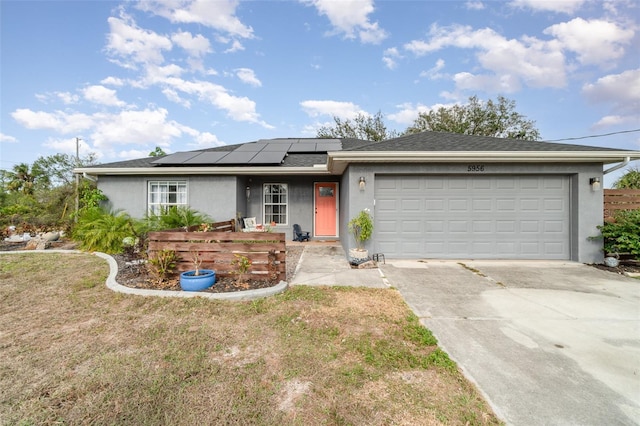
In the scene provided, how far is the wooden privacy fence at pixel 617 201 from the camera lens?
22.4ft

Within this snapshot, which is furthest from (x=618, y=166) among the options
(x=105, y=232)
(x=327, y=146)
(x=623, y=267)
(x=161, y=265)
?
(x=105, y=232)

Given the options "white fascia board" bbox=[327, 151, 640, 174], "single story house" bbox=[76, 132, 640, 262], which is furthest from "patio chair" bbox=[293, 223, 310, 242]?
"white fascia board" bbox=[327, 151, 640, 174]

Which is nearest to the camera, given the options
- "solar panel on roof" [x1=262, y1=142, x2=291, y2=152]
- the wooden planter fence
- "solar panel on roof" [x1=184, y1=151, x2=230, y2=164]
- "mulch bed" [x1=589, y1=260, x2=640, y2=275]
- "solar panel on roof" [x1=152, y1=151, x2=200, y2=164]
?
the wooden planter fence

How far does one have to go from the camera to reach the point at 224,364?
2389mm

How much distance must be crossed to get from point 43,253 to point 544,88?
72.2 ft

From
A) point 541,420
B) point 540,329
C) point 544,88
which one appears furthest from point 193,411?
point 544,88

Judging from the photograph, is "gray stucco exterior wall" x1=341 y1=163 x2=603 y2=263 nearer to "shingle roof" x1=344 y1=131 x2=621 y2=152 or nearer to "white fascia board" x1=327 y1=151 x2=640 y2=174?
"white fascia board" x1=327 y1=151 x2=640 y2=174

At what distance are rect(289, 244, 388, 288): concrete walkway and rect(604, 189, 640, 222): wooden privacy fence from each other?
6.45 m

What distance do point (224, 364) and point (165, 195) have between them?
868 centimetres

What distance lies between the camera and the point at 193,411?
1817 mm

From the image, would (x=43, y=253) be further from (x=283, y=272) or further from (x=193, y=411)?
(x=193, y=411)

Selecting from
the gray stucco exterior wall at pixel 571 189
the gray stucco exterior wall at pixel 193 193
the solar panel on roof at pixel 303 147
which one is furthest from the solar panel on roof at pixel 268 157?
the gray stucco exterior wall at pixel 571 189

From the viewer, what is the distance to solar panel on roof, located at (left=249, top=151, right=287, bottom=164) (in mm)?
9074

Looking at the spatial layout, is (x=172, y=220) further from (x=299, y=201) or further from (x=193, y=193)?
(x=299, y=201)
